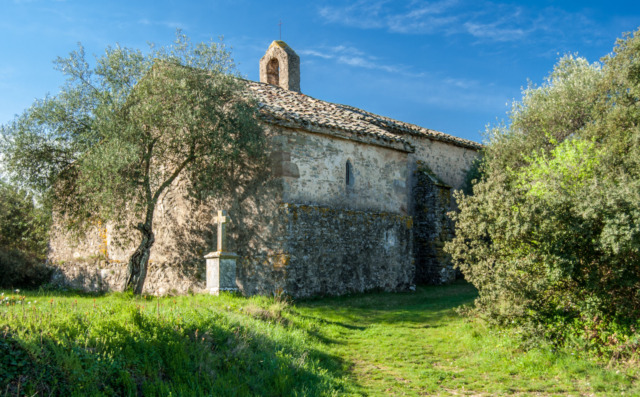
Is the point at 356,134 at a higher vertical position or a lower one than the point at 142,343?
higher

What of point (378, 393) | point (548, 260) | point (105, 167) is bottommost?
point (378, 393)

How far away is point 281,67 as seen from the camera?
22.0m

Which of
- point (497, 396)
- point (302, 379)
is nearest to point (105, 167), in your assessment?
point (302, 379)

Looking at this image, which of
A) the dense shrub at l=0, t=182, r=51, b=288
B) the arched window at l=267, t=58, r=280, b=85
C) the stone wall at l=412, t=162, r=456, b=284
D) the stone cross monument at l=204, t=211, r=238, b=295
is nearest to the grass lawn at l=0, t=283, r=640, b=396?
the stone cross monument at l=204, t=211, r=238, b=295

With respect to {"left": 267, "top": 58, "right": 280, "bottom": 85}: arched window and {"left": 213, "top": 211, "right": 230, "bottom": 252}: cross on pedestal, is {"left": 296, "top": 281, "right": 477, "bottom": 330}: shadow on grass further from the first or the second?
{"left": 267, "top": 58, "right": 280, "bottom": 85}: arched window

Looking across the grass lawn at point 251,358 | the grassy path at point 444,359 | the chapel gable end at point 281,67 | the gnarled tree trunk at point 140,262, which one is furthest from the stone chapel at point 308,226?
the grass lawn at point 251,358

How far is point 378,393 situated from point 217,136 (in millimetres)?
9025

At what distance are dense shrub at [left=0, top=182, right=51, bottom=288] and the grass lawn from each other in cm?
958

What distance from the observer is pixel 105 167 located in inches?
506

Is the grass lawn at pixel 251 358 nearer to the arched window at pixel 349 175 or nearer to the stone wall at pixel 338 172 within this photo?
the stone wall at pixel 338 172

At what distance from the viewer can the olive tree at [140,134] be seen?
13508 millimetres

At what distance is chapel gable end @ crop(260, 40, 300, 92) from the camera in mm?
21781

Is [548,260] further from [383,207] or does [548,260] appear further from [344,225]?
[383,207]

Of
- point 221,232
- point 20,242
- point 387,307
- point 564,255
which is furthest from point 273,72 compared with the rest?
point 564,255
